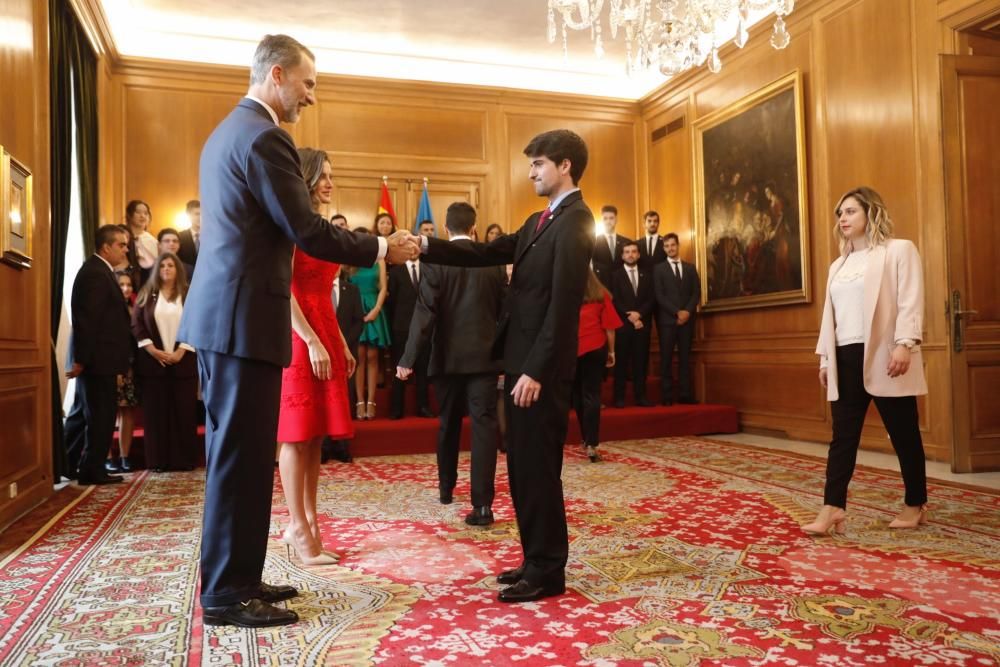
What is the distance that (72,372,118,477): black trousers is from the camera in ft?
17.4

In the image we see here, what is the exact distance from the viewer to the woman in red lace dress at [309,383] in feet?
9.95

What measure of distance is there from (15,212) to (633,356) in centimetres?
576

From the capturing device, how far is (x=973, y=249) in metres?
5.68

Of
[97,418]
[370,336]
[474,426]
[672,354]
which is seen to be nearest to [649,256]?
[672,354]

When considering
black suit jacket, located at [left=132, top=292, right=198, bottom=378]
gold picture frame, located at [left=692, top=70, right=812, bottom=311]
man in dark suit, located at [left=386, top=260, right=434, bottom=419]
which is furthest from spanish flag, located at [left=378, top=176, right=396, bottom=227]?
black suit jacket, located at [left=132, top=292, right=198, bottom=378]

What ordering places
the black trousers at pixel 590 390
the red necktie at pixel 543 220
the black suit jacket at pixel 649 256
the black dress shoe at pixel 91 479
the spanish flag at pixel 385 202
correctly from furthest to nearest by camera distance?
the spanish flag at pixel 385 202 → the black suit jacket at pixel 649 256 → the black trousers at pixel 590 390 → the black dress shoe at pixel 91 479 → the red necktie at pixel 543 220

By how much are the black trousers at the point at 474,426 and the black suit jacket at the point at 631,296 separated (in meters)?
4.13

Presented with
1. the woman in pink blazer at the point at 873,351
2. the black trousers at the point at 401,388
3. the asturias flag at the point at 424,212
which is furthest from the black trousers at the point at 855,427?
the asturias flag at the point at 424,212

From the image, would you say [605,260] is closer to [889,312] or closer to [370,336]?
[370,336]

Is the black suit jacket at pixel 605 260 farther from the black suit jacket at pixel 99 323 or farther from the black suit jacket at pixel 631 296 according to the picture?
the black suit jacket at pixel 99 323

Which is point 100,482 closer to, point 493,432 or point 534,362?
point 493,432

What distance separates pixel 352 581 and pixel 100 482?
316 cm

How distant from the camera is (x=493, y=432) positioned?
4.14m

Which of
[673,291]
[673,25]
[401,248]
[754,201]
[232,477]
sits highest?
[673,25]
